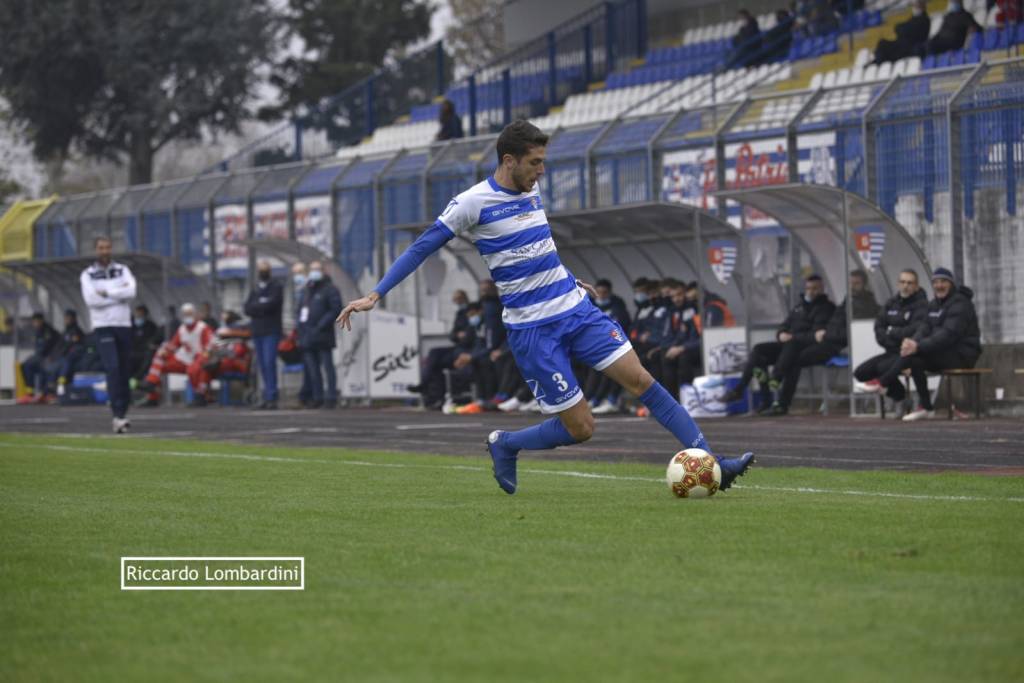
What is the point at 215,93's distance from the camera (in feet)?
169

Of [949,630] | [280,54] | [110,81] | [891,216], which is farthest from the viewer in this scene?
[280,54]

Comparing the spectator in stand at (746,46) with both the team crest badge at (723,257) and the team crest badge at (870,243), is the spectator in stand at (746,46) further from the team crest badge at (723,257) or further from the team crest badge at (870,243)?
the team crest badge at (870,243)

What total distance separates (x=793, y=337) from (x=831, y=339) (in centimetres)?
47

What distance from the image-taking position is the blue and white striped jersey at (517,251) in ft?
31.6

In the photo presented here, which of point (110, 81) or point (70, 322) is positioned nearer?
point (70, 322)

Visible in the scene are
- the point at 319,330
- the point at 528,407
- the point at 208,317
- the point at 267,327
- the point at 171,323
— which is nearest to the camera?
the point at 528,407

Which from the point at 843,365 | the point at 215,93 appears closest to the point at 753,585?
the point at 843,365

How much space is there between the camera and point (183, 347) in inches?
1205

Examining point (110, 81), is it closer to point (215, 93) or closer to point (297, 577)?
point (215, 93)

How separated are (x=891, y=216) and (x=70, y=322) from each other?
18.8 metres

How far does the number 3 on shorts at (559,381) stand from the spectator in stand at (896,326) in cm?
1047

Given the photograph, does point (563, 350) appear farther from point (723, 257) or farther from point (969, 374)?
point (723, 257)

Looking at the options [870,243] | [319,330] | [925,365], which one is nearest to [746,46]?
[319,330]

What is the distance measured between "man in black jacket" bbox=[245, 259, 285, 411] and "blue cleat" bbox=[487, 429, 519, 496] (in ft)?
58.3
